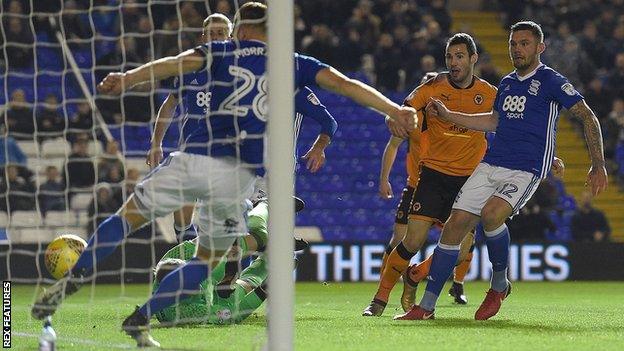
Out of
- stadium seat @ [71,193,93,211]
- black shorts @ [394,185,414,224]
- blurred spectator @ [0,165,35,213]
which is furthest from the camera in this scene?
stadium seat @ [71,193,93,211]

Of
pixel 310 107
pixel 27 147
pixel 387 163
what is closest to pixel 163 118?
pixel 310 107

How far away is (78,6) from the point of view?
56.5 ft

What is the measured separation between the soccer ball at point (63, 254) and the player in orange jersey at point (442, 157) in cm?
210

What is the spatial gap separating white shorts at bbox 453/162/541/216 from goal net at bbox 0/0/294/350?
1.43 metres

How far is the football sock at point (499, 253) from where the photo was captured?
8.13 metres

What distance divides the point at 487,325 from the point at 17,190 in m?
7.47

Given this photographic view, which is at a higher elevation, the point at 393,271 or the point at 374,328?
the point at 393,271

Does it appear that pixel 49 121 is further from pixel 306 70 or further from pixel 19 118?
pixel 306 70

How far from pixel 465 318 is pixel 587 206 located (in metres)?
8.07

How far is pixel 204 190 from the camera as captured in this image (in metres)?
6.35

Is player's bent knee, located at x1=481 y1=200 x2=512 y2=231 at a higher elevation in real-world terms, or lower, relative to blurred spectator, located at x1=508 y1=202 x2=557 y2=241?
higher

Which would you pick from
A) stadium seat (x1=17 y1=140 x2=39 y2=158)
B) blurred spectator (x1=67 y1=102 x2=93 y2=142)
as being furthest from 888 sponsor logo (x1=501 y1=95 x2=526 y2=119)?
stadium seat (x1=17 y1=140 x2=39 y2=158)

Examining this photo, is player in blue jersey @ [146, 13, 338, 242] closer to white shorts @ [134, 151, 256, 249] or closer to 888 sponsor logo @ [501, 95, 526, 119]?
888 sponsor logo @ [501, 95, 526, 119]

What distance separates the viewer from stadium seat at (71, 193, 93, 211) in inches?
596
